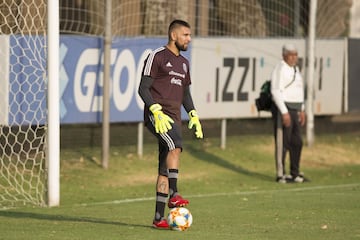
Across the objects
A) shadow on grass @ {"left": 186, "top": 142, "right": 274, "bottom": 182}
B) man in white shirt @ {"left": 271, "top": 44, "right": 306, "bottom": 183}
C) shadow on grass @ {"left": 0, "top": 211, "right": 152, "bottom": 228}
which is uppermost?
man in white shirt @ {"left": 271, "top": 44, "right": 306, "bottom": 183}

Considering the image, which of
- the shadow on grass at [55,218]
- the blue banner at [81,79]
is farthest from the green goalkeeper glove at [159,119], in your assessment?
the blue banner at [81,79]

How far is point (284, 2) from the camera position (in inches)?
886

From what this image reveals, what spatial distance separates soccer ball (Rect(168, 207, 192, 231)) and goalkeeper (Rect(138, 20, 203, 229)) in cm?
8

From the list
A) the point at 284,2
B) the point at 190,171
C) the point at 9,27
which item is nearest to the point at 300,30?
the point at 284,2

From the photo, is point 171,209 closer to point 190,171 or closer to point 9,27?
point 9,27

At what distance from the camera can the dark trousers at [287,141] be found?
→ 17.7 m

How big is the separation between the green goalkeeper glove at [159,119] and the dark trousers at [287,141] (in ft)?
22.4

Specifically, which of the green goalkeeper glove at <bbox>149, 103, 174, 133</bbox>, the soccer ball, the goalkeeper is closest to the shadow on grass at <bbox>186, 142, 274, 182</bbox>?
the goalkeeper

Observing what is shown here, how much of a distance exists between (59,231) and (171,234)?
3.65ft

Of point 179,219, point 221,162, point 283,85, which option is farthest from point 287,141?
point 179,219

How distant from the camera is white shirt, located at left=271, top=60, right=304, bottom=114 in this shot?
17328 millimetres

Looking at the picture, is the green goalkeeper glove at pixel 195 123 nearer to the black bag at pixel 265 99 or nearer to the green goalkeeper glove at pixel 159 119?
the green goalkeeper glove at pixel 159 119

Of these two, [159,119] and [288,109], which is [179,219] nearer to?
[159,119]

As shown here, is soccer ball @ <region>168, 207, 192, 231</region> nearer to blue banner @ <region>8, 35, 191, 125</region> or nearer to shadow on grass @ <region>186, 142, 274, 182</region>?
blue banner @ <region>8, 35, 191, 125</region>
